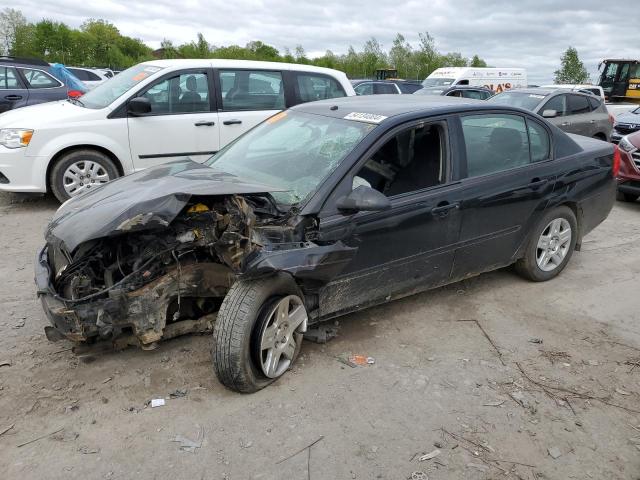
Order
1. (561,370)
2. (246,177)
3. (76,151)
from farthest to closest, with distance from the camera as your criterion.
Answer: (76,151) < (246,177) < (561,370)

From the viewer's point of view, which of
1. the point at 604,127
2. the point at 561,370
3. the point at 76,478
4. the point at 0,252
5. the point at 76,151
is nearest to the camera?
the point at 76,478

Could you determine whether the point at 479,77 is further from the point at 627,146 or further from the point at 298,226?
the point at 298,226

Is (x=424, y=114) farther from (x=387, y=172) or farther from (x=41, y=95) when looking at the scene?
(x=41, y=95)

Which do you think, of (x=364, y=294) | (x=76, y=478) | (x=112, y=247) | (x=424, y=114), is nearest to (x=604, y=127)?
(x=424, y=114)

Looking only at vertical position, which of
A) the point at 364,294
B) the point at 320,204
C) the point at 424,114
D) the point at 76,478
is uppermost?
the point at 424,114

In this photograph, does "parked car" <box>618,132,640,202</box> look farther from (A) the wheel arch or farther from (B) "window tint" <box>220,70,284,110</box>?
(A) the wheel arch

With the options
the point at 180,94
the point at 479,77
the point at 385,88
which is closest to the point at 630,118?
the point at 385,88

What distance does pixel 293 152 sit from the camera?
12.5 ft

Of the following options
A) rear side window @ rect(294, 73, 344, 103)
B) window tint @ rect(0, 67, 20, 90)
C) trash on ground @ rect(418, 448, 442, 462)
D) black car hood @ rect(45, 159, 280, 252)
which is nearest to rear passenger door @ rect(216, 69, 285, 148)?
rear side window @ rect(294, 73, 344, 103)

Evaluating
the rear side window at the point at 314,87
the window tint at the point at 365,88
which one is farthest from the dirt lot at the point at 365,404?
the window tint at the point at 365,88

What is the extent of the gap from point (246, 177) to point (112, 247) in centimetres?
102

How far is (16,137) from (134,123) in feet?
4.35

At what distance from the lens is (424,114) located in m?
3.75

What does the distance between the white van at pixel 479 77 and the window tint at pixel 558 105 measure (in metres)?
10.3
